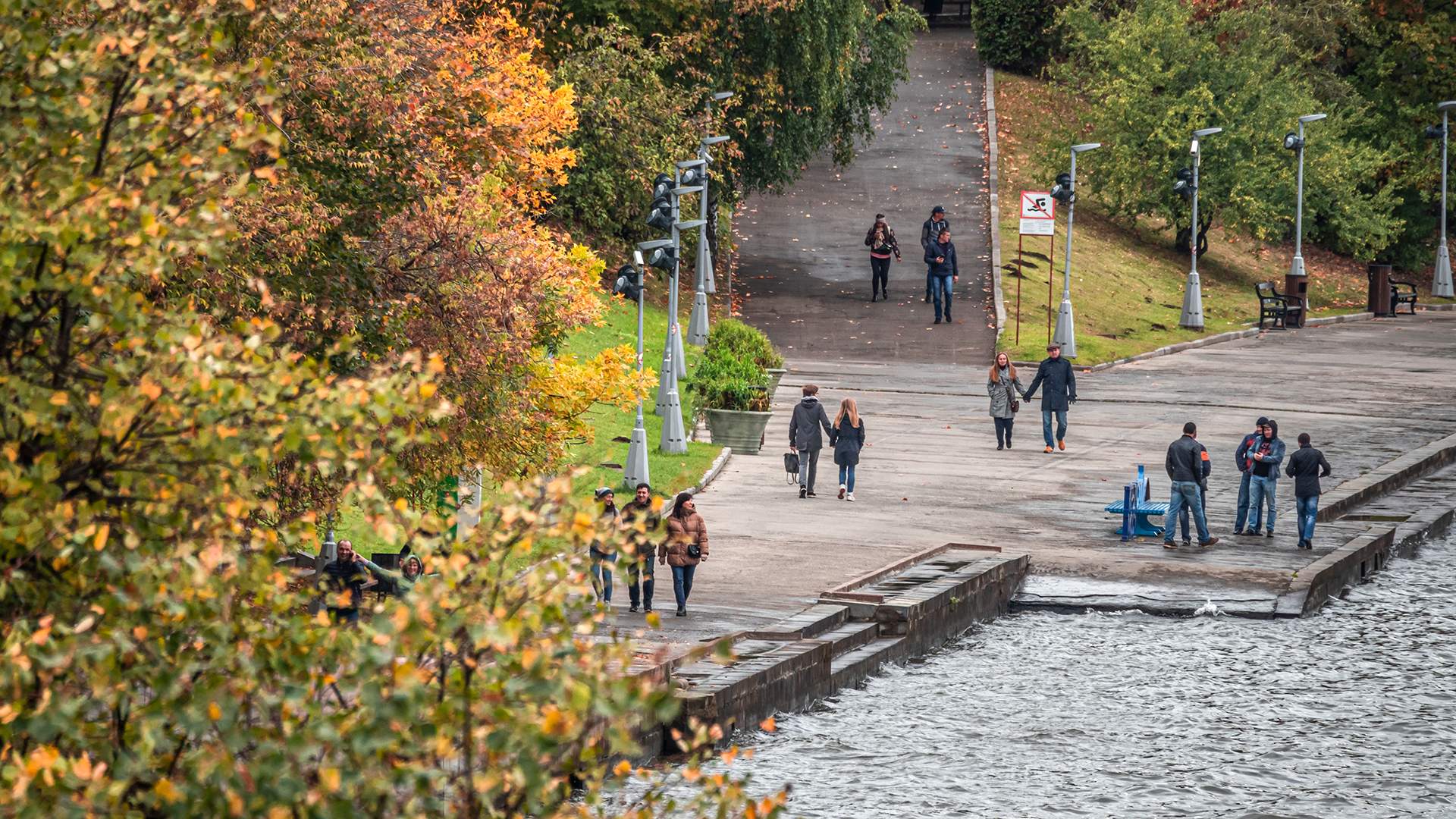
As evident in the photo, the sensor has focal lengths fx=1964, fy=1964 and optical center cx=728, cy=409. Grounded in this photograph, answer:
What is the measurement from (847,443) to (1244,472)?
492 cm

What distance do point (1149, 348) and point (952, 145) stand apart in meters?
16.9

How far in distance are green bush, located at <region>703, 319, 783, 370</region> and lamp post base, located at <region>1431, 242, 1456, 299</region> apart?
29.7 metres

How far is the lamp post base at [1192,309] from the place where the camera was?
4338 cm

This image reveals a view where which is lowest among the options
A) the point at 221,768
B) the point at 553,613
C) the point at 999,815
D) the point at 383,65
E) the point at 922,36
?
the point at 999,815

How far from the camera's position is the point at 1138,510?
2334cm

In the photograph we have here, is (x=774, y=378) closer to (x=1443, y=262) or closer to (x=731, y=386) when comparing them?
(x=731, y=386)

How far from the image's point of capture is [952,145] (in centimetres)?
5603

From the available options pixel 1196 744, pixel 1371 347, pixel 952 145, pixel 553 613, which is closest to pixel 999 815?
pixel 1196 744

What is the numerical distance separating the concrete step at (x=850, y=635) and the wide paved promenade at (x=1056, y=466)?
2.01ft

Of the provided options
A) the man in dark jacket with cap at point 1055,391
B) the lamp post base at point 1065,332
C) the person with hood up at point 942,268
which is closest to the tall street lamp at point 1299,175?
the person with hood up at point 942,268

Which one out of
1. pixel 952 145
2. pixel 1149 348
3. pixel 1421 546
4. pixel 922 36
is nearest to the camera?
pixel 1421 546

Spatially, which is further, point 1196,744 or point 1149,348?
point 1149,348

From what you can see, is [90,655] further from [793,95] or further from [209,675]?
[793,95]

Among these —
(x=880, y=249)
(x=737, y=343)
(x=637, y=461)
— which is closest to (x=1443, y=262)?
(x=880, y=249)
